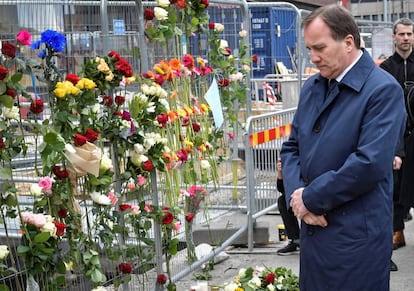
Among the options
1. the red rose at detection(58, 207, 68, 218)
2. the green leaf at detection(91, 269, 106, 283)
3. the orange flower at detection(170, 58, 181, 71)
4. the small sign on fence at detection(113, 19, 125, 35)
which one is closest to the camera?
the red rose at detection(58, 207, 68, 218)

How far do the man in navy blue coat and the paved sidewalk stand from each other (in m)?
2.70

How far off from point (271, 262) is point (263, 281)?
1773mm

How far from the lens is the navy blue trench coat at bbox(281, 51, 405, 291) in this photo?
359 cm

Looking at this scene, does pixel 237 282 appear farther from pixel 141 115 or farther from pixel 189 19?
pixel 189 19

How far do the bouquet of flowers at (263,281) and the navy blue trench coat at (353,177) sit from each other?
1.45 meters

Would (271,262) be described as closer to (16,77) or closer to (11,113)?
(11,113)

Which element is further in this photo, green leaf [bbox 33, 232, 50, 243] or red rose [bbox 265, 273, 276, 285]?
red rose [bbox 265, 273, 276, 285]

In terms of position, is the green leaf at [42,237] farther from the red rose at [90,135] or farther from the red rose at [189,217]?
the red rose at [189,217]

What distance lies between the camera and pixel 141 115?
4.82 m

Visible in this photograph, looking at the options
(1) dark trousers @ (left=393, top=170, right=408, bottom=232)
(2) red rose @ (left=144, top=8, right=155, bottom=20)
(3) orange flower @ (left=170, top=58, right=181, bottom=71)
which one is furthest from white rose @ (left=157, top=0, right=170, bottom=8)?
(1) dark trousers @ (left=393, top=170, right=408, bottom=232)

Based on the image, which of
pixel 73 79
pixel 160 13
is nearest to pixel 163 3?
pixel 160 13

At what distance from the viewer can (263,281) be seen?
17.9 feet

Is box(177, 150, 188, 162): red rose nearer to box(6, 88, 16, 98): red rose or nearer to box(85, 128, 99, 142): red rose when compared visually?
box(85, 128, 99, 142): red rose

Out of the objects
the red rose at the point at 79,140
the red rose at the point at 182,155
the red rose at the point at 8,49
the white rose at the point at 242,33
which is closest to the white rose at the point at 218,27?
the white rose at the point at 242,33
